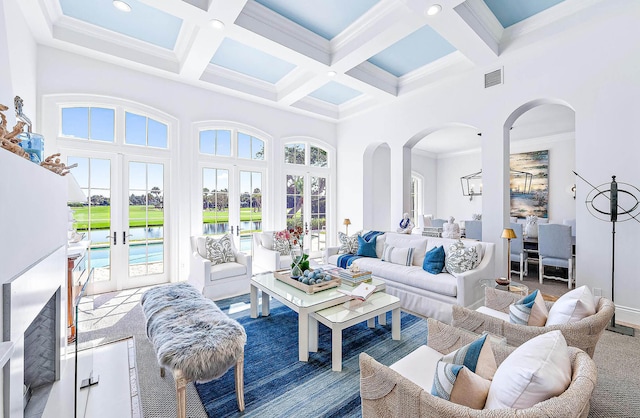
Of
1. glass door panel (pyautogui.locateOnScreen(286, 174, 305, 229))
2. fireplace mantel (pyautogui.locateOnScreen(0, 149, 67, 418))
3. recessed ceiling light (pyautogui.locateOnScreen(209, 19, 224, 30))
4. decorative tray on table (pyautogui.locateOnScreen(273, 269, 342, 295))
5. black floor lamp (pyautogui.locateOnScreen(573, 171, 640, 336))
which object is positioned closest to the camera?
fireplace mantel (pyautogui.locateOnScreen(0, 149, 67, 418))

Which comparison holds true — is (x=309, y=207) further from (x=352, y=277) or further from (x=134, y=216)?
(x=352, y=277)

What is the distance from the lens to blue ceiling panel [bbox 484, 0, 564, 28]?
3213mm

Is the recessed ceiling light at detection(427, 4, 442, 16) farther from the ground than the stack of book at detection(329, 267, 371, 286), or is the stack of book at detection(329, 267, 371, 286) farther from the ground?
the recessed ceiling light at detection(427, 4, 442, 16)

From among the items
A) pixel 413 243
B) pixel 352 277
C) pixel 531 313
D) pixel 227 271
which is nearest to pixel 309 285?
pixel 352 277

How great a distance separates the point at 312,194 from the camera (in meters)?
→ 6.59

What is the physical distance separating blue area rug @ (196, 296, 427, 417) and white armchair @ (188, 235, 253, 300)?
2.84ft

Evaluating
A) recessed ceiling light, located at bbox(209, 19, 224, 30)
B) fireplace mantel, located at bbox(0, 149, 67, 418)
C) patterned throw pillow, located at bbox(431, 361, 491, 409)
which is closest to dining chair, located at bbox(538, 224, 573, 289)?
patterned throw pillow, located at bbox(431, 361, 491, 409)

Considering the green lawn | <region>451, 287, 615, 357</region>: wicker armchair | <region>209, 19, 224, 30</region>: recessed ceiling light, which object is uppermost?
<region>209, 19, 224, 30</region>: recessed ceiling light

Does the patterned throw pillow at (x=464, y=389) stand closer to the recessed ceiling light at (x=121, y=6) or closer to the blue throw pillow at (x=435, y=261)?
the blue throw pillow at (x=435, y=261)

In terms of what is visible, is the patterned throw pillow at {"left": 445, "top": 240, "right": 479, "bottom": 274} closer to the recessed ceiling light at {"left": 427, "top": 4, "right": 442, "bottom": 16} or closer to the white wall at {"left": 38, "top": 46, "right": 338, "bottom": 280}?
the recessed ceiling light at {"left": 427, "top": 4, "right": 442, "bottom": 16}

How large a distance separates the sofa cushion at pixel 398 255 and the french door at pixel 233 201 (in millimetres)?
2762

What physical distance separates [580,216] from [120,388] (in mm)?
4997

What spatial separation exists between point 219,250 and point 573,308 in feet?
13.3

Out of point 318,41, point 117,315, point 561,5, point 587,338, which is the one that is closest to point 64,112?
point 117,315
